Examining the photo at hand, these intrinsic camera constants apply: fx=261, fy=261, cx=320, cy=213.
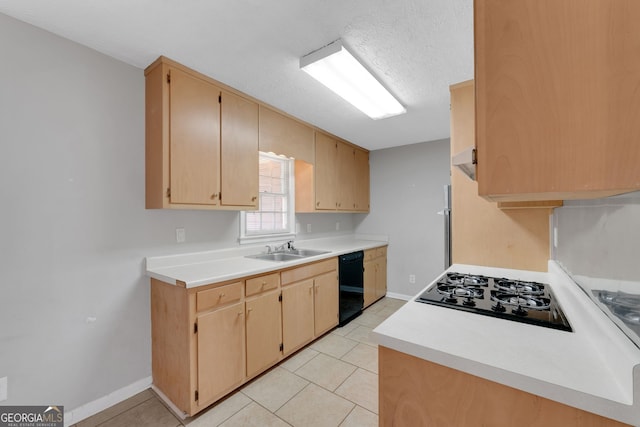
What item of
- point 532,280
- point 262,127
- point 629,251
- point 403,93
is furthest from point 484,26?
point 262,127

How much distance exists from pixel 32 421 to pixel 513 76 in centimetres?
283

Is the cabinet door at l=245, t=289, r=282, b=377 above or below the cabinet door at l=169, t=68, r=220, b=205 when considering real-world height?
below

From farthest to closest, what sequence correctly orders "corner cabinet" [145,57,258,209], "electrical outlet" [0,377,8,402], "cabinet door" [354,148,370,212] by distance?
"cabinet door" [354,148,370,212]
"corner cabinet" [145,57,258,209]
"electrical outlet" [0,377,8,402]

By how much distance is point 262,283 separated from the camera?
2100 millimetres

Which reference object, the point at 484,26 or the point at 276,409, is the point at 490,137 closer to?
the point at 484,26

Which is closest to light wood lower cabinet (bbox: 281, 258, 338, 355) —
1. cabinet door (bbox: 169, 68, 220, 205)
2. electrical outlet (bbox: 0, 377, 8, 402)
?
cabinet door (bbox: 169, 68, 220, 205)

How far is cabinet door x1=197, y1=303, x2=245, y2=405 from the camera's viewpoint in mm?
1724

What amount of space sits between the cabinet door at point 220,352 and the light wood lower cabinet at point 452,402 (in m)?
1.26

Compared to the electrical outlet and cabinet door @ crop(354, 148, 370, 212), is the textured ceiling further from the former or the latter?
the electrical outlet

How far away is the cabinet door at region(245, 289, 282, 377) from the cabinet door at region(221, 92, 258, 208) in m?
0.87

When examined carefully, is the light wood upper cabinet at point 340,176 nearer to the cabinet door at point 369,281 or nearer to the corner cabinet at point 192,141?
the cabinet door at point 369,281

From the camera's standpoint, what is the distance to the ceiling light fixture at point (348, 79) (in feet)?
5.65

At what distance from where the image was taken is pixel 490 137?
74cm

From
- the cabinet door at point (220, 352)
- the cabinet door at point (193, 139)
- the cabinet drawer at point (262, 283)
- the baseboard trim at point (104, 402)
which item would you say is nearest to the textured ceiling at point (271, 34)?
the cabinet door at point (193, 139)
